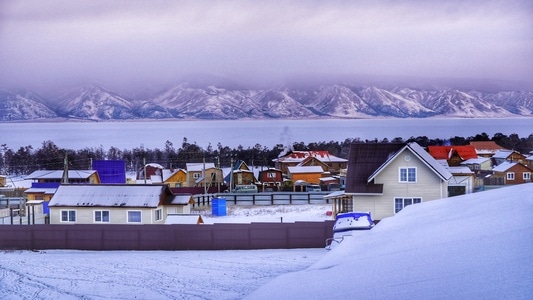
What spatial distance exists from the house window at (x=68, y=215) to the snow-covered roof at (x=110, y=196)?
35 cm

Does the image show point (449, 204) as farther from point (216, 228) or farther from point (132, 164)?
point (132, 164)

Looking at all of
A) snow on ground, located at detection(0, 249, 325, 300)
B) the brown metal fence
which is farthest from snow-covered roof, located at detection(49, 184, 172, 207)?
snow on ground, located at detection(0, 249, 325, 300)

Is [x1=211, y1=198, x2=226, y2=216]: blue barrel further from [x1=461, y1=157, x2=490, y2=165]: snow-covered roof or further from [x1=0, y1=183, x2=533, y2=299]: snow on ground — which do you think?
[x1=461, y1=157, x2=490, y2=165]: snow-covered roof

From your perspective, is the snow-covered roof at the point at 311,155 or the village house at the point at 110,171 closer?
the village house at the point at 110,171

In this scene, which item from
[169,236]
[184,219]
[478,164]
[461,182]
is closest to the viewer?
[169,236]

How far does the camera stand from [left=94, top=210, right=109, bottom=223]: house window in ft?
75.6

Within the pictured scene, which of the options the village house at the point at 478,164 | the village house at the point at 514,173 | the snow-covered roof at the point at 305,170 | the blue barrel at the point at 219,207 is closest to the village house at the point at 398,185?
the blue barrel at the point at 219,207

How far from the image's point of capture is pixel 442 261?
15.6 ft

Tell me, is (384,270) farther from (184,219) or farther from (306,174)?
(306,174)

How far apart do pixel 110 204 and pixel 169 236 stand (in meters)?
5.44

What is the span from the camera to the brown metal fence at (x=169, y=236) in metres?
18.1

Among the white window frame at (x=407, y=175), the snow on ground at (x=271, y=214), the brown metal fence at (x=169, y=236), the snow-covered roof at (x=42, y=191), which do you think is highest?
the white window frame at (x=407, y=175)

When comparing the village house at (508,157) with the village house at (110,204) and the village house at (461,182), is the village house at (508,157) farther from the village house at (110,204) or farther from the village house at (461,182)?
the village house at (110,204)

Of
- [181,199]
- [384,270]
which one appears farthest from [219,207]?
[384,270]
